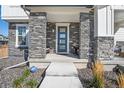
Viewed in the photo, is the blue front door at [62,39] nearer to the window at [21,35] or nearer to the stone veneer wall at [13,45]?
the window at [21,35]

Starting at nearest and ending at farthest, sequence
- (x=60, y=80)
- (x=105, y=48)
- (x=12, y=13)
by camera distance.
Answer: (x=60, y=80)
(x=105, y=48)
(x=12, y=13)

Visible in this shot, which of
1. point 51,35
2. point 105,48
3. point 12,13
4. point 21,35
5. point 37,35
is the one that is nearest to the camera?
point 105,48

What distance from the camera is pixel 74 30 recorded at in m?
19.5

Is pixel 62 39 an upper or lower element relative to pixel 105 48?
upper

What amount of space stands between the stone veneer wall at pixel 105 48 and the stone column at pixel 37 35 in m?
3.10

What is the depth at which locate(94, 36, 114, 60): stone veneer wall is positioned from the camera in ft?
43.3

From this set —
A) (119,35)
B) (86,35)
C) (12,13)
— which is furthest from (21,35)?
(119,35)

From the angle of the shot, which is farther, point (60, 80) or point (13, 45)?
point (13, 45)

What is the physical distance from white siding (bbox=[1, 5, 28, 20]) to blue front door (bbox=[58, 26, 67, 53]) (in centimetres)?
313

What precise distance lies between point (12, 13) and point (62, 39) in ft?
14.8

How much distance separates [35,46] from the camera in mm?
14766

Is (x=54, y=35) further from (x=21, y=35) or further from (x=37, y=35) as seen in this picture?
(x=37, y=35)

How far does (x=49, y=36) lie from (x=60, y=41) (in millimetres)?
843
